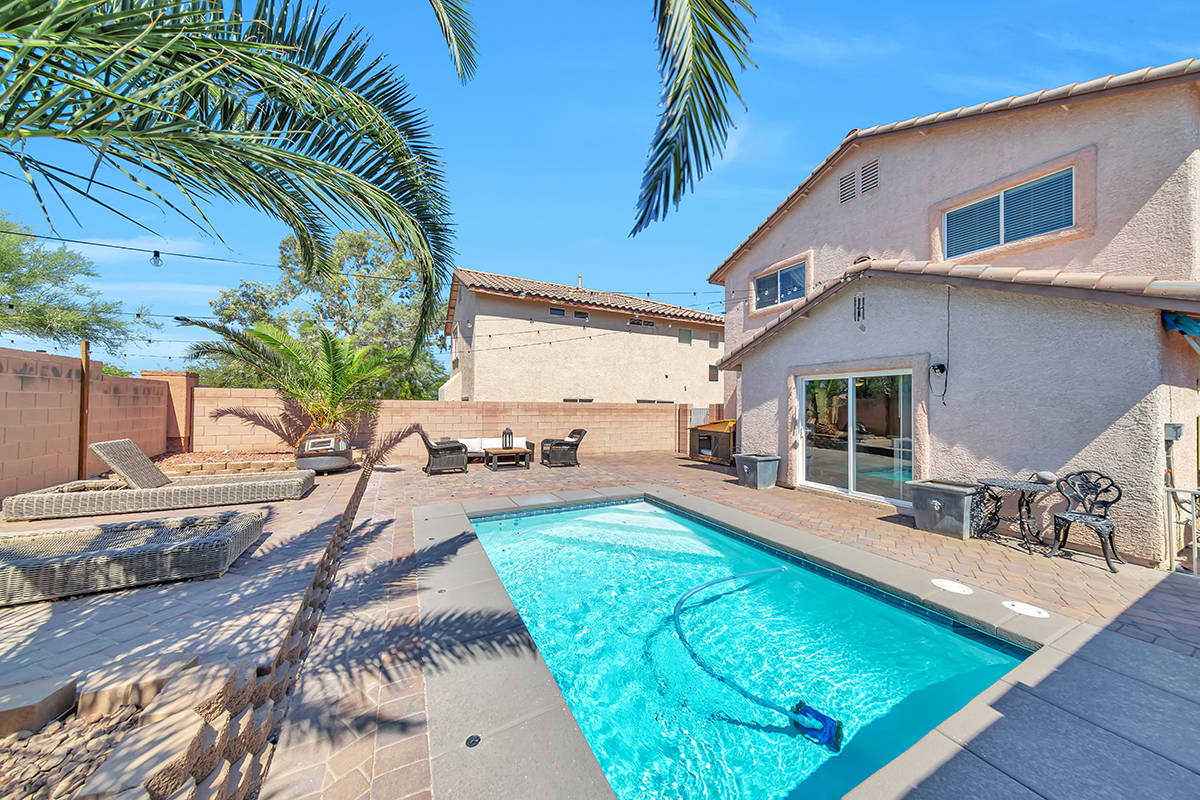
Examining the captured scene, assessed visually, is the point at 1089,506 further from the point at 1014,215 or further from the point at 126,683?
the point at 126,683

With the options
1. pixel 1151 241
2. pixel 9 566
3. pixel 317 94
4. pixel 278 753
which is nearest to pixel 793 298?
pixel 1151 241

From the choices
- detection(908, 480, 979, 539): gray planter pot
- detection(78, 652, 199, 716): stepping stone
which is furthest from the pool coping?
detection(908, 480, 979, 539): gray planter pot

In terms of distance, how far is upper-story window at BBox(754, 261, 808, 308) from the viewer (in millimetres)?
12859

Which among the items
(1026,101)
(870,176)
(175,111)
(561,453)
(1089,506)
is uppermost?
(870,176)

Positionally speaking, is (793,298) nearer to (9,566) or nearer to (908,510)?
(908,510)

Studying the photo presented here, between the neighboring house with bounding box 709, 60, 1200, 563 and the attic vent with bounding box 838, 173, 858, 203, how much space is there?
53 millimetres

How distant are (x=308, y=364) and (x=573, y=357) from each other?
10.6 meters

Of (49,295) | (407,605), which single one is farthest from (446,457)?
(49,295)

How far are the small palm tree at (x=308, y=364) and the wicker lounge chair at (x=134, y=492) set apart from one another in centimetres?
408

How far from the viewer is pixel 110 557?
4.00 meters

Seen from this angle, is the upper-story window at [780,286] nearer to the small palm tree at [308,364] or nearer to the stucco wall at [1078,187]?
the stucco wall at [1078,187]

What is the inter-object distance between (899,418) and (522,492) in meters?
7.63

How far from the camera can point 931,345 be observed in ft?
24.5

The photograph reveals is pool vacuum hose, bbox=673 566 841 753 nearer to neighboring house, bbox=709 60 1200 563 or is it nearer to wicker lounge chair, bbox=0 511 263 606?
wicker lounge chair, bbox=0 511 263 606
